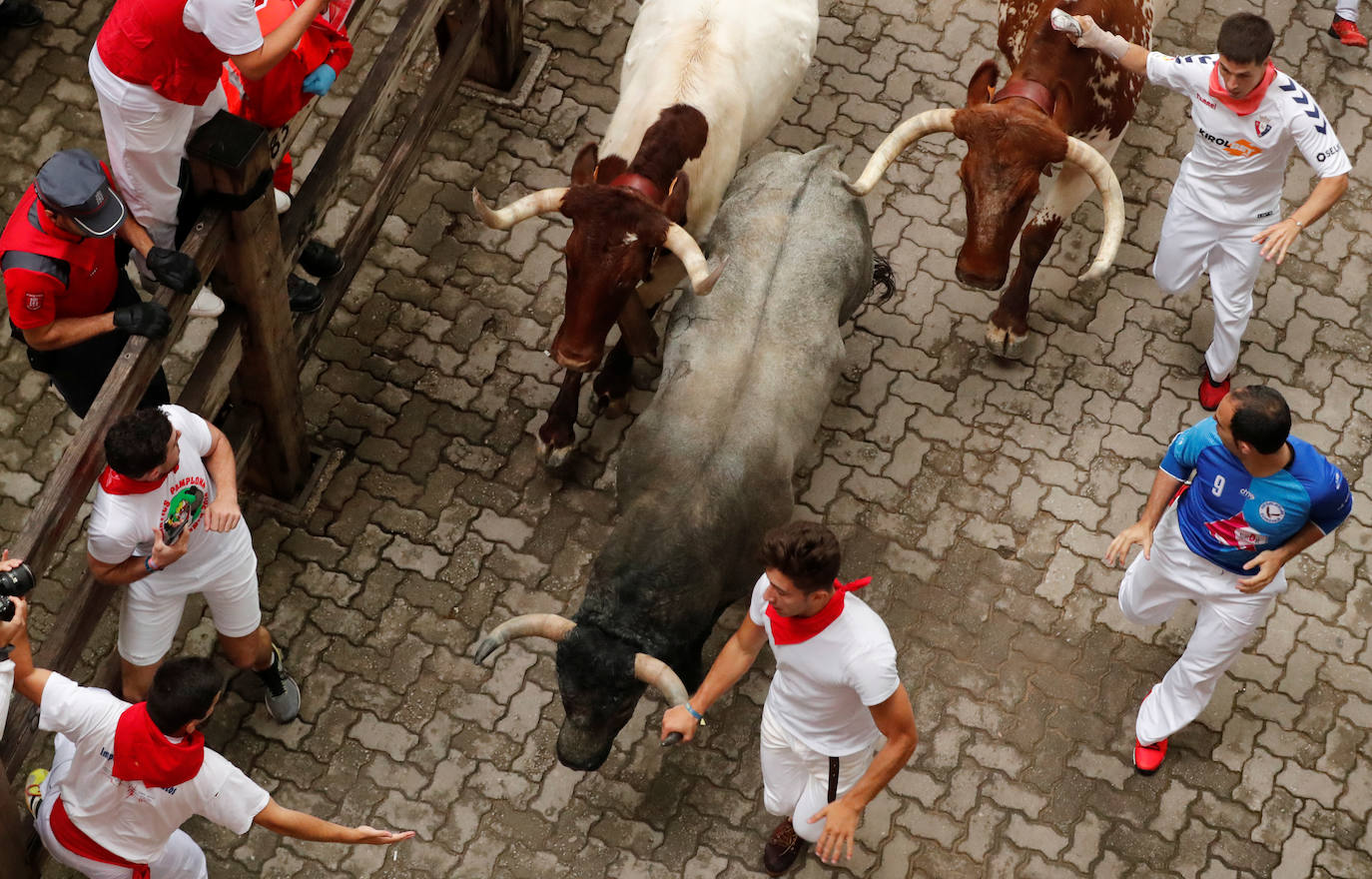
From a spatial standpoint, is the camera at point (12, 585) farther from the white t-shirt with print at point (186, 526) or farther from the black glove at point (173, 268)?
the black glove at point (173, 268)

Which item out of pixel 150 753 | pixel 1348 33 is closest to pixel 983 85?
pixel 1348 33

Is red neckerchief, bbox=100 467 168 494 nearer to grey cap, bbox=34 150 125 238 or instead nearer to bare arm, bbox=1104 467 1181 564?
grey cap, bbox=34 150 125 238

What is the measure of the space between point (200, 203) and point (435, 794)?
282cm

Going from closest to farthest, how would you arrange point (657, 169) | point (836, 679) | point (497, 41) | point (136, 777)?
point (136, 777)
point (836, 679)
point (657, 169)
point (497, 41)

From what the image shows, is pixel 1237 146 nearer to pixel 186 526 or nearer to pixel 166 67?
pixel 166 67

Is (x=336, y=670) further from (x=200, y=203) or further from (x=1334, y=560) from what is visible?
(x=1334, y=560)

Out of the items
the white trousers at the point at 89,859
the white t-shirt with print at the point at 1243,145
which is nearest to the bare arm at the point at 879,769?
the white trousers at the point at 89,859

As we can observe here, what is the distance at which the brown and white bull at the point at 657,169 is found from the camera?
6.49 metres

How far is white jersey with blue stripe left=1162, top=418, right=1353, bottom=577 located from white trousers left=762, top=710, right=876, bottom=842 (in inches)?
68.2

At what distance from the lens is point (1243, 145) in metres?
7.08

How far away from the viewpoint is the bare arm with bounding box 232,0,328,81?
5.71 metres

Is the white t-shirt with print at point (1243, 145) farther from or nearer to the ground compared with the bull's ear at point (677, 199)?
farther from the ground

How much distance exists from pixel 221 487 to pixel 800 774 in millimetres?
2602

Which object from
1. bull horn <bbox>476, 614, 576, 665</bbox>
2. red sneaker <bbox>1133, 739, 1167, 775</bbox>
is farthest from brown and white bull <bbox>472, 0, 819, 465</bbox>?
red sneaker <bbox>1133, 739, 1167, 775</bbox>
